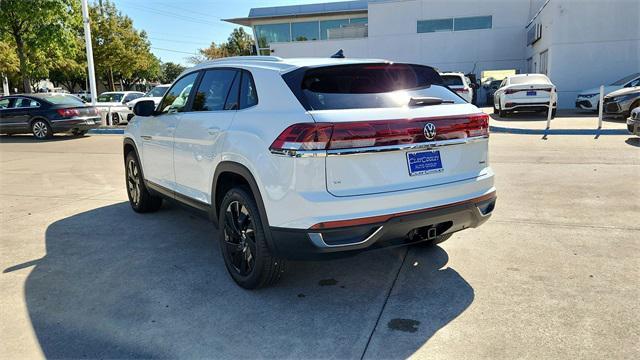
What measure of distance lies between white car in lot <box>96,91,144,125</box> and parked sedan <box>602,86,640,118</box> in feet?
55.9

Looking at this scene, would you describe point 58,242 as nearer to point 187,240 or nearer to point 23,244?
point 23,244

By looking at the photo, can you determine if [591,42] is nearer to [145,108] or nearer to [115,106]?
[115,106]

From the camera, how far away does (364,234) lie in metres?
3.05

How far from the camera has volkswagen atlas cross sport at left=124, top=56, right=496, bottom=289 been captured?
3.00m

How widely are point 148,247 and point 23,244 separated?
1.35 metres

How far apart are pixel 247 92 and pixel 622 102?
14.3 m

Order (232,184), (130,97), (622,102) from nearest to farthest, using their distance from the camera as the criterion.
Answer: (232,184)
(622,102)
(130,97)

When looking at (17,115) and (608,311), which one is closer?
(608,311)

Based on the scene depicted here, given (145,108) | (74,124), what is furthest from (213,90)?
(74,124)

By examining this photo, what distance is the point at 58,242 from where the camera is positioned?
500 centimetres

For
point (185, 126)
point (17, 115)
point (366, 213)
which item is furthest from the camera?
point (17, 115)

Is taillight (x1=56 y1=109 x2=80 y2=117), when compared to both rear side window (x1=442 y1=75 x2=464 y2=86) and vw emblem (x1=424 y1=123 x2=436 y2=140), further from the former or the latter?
vw emblem (x1=424 y1=123 x2=436 y2=140)

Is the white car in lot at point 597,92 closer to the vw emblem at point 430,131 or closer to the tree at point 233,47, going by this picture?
the vw emblem at point 430,131

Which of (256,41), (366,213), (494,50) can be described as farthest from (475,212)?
(256,41)
